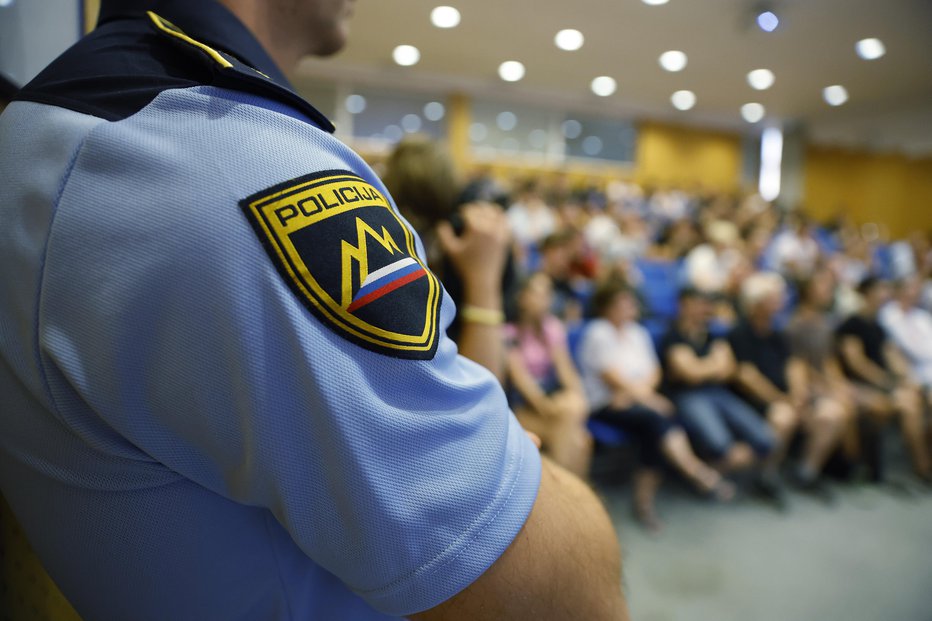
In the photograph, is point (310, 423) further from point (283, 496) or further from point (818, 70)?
point (818, 70)

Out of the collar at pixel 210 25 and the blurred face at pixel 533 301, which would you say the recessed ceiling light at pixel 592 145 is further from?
the collar at pixel 210 25

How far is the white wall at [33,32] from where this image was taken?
0.71m

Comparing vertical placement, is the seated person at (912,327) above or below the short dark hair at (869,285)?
below

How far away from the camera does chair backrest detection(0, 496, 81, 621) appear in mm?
642

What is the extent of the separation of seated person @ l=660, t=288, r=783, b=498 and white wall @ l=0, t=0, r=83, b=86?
2645mm

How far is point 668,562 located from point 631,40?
4.59 meters

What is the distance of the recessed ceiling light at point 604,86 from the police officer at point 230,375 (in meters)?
8.22

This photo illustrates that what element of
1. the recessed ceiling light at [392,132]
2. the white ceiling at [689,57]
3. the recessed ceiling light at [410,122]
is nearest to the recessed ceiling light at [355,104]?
the white ceiling at [689,57]

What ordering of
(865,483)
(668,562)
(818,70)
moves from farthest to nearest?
(818,70)
(865,483)
(668,562)

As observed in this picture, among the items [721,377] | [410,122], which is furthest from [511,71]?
[721,377]

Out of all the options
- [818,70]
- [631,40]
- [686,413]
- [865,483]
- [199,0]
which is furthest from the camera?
[818,70]

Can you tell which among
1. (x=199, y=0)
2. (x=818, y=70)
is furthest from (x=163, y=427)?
(x=818, y=70)

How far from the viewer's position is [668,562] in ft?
6.78

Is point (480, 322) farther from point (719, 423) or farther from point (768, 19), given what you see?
point (768, 19)
